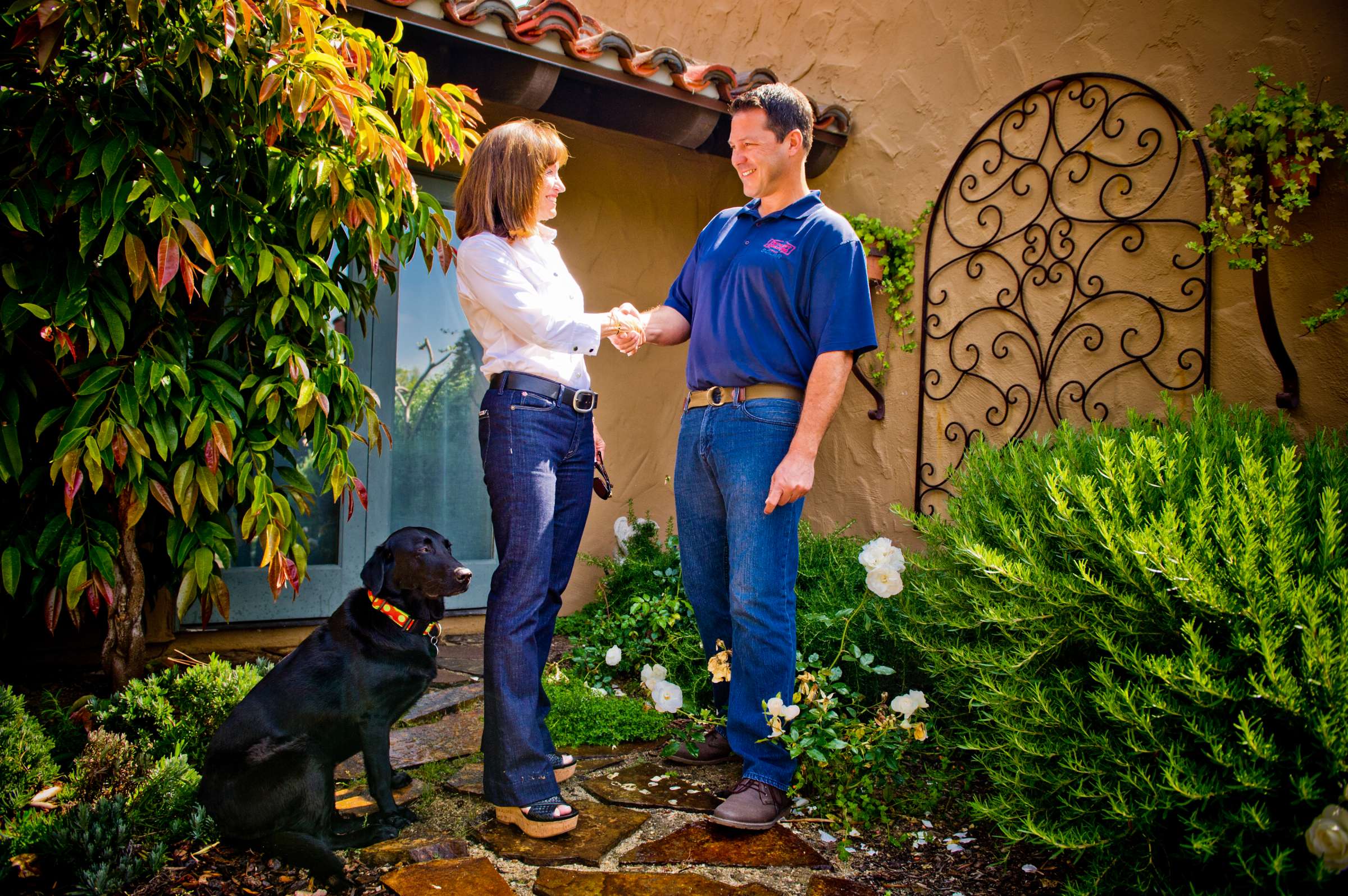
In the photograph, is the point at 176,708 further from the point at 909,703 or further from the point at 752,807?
the point at 909,703

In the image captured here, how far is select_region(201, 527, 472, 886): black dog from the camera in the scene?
1.88m

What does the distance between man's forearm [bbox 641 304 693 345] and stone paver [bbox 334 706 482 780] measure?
1.39m

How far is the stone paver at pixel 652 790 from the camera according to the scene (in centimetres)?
230

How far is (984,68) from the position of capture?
384cm

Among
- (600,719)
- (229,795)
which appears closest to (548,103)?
(600,719)

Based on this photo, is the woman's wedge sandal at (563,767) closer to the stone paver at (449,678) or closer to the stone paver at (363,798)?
the stone paver at (363,798)

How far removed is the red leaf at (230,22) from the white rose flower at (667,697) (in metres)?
2.16

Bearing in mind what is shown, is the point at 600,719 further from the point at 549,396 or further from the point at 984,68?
the point at 984,68

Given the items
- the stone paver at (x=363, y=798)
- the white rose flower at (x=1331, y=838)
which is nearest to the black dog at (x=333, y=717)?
the stone paver at (x=363, y=798)

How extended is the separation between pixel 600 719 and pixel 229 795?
1215mm

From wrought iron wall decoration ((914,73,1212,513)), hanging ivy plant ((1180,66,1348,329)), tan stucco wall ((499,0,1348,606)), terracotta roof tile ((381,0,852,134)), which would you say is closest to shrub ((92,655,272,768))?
tan stucco wall ((499,0,1348,606))

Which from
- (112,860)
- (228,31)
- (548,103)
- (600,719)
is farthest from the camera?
(548,103)

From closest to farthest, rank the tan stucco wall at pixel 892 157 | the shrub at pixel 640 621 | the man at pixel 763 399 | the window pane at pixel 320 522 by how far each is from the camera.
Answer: the man at pixel 763 399, the tan stucco wall at pixel 892 157, the shrub at pixel 640 621, the window pane at pixel 320 522

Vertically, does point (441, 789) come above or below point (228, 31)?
below
